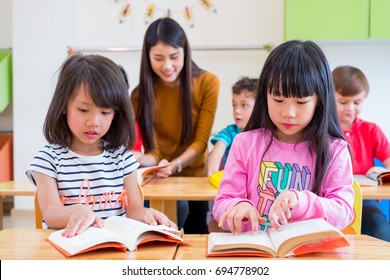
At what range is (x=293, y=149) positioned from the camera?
131 centimetres

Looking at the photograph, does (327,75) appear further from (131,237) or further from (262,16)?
(262,16)

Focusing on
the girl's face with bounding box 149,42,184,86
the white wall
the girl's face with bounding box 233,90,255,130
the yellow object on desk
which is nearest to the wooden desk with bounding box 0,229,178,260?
the yellow object on desk

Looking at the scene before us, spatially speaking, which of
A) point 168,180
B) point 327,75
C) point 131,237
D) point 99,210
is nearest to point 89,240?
point 131,237

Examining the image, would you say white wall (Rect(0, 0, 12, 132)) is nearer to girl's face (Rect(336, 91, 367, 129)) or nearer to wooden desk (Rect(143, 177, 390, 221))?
wooden desk (Rect(143, 177, 390, 221))

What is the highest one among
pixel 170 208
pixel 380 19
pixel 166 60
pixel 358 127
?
pixel 380 19

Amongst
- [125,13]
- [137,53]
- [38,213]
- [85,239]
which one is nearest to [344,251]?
[85,239]

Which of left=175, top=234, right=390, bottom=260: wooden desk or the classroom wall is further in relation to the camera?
the classroom wall

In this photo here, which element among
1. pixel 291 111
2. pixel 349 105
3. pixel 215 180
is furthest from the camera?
pixel 349 105

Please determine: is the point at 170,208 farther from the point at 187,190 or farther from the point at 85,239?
the point at 85,239

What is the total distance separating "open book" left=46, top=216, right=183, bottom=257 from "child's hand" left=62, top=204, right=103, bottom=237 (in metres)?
0.01

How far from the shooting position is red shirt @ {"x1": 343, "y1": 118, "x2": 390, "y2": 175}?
228cm

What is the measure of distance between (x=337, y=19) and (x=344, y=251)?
2.64 metres

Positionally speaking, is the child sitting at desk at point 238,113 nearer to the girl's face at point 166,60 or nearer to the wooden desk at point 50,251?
the girl's face at point 166,60
